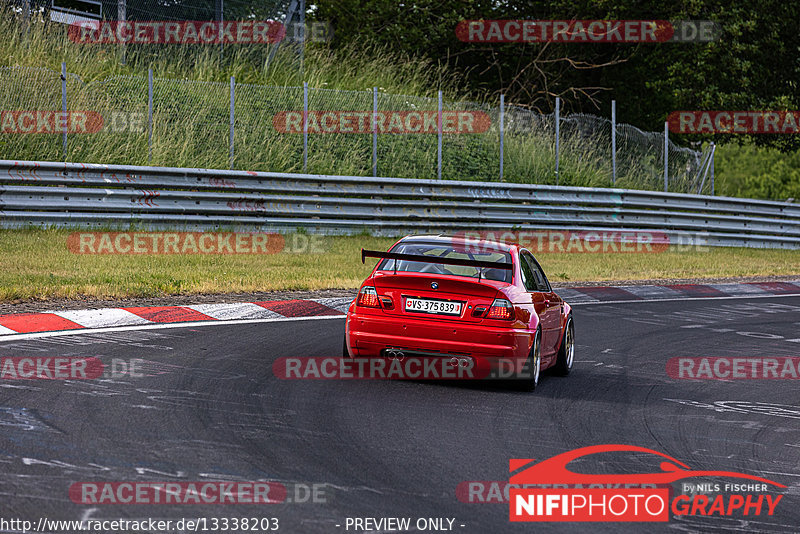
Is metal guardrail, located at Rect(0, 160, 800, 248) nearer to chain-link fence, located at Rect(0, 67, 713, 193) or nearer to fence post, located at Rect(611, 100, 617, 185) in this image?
chain-link fence, located at Rect(0, 67, 713, 193)

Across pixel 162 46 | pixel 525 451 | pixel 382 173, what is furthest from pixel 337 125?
pixel 525 451

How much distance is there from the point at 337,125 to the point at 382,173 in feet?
4.87

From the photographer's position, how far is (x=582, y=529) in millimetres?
5129

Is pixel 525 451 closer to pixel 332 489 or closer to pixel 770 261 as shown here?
pixel 332 489

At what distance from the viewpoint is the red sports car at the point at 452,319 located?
28.5 ft
